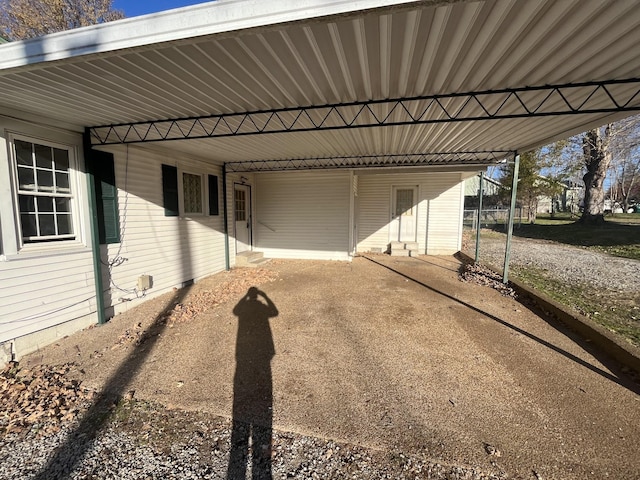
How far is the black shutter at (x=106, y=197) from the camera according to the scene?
4.36m

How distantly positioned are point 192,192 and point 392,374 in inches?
232

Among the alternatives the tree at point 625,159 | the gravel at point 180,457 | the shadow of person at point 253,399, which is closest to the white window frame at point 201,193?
the shadow of person at point 253,399

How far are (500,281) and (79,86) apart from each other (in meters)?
7.86

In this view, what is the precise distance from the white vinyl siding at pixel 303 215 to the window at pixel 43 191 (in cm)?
574

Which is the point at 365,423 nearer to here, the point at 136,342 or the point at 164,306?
the point at 136,342

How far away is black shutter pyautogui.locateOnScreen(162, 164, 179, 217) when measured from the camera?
18.7ft

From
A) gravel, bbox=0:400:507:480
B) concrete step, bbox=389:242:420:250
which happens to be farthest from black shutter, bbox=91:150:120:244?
concrete step, bbox=389:242:420:250

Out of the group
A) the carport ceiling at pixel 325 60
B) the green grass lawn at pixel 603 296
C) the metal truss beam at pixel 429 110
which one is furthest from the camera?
the green grass lawn at pixel 603 296

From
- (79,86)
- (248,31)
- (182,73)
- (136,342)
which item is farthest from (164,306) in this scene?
(248,31)

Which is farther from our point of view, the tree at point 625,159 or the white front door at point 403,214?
the tree at point 625,159

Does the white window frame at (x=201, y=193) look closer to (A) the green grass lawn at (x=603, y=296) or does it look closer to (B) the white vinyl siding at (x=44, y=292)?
(B) the white vinyl siding at (x=44, y=292)

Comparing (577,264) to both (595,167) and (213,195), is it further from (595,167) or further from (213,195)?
(595,167)

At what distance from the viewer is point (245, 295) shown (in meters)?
5.90

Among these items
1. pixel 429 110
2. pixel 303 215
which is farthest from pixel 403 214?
pixel 429 110
